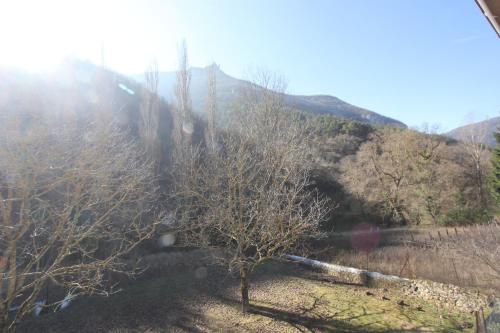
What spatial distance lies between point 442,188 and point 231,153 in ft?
51.6

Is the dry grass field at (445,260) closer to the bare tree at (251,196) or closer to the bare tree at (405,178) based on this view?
the bare tree at (251,196)

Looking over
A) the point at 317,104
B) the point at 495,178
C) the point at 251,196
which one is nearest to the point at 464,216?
the point at 495,178

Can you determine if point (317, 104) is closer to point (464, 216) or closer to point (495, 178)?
point (495, 178)

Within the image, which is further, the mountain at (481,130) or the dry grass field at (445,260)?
the mountain at (481,130)

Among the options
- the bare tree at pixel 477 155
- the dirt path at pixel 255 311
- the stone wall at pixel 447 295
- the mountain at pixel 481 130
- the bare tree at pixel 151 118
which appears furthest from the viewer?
the mountain at pixel 481 130

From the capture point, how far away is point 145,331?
618cm

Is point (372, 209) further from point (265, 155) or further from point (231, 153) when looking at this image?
point (231, 153)

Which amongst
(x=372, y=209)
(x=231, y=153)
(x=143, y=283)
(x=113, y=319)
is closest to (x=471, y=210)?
(x=372, y=209)

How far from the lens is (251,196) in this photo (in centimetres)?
868

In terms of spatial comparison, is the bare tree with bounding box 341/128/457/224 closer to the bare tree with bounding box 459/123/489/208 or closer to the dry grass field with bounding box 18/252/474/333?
the bare tree with bounding box 459/123/489/208

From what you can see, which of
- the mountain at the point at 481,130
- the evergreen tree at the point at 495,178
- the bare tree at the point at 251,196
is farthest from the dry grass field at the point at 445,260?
the mountain at the point at 481,130

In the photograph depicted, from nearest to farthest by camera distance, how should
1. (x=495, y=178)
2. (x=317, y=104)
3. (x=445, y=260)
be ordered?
(x=445, y=260), (x=495, y=178), (x=317, y=104)

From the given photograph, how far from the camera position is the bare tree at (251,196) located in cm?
666

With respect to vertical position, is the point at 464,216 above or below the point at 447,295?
below
